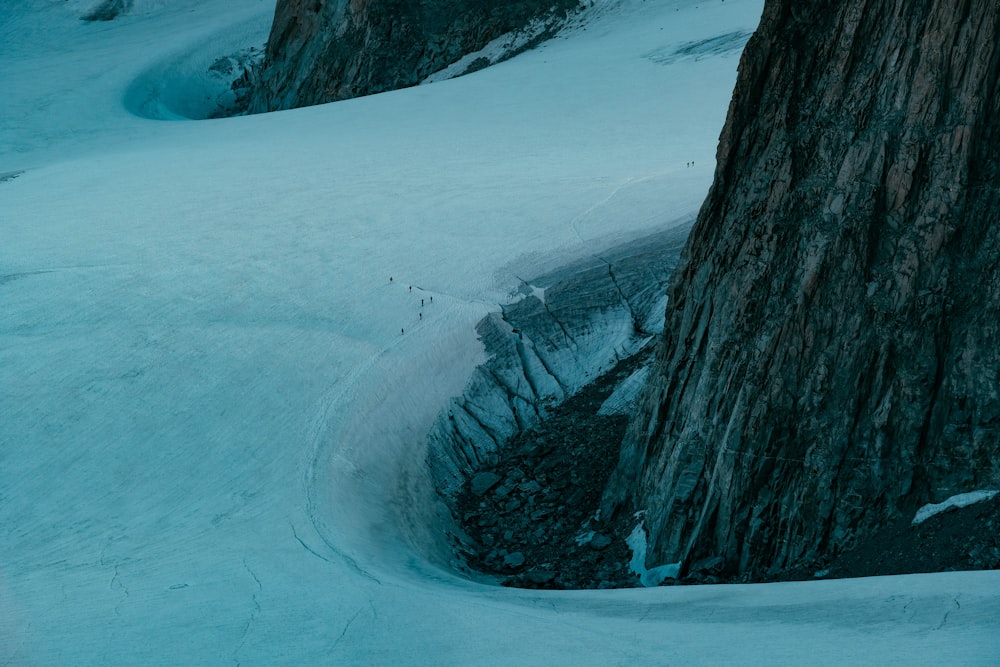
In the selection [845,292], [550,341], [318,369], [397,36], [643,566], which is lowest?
[643,566]

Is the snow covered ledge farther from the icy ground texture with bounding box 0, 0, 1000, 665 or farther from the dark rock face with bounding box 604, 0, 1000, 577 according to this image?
the icy ground texture with bounding box 0, 0, 1000, 665

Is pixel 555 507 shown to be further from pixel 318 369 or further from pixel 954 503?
pixel 954 503

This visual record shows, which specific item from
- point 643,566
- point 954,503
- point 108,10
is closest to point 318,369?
point 643,566

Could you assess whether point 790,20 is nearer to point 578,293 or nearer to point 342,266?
point 578,293

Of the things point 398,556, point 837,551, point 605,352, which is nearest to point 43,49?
point 605,352

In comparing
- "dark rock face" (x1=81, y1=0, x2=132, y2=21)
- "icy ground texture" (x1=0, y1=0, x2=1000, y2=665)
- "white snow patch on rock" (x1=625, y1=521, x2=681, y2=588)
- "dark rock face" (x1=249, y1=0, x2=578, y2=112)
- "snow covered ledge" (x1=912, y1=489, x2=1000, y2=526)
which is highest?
"dark rock face" (x1=81, y1=0, x2=132, y2=21)

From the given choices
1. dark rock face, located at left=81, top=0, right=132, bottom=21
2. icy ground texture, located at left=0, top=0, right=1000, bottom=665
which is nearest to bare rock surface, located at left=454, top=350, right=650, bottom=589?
icy ground texture, located at left=0, top=0, right=1000, bottom=665

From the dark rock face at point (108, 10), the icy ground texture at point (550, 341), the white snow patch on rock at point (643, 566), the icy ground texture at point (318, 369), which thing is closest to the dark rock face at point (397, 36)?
the icy ground texture at point (318, 369)

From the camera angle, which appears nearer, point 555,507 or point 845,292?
point 845,292
